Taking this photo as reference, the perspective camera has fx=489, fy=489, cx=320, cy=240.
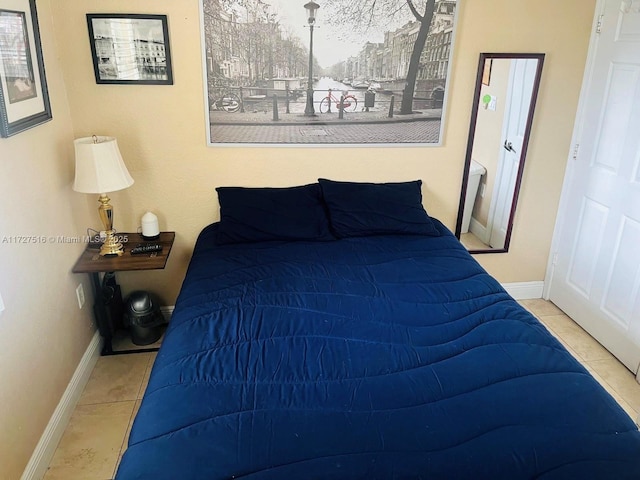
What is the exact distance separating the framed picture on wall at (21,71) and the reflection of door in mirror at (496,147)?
2.28 meters

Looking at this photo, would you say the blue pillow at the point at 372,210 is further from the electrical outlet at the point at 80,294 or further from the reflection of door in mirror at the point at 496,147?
the electrical outlet at the point at 80,294

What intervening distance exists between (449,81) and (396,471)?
2.24 meters

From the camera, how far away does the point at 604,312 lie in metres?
2.92

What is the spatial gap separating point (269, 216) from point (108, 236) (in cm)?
86

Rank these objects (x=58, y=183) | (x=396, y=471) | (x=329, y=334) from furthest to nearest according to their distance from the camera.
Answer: (x=58, y=183)
(x=329, y=334)
(x=396, y=471)

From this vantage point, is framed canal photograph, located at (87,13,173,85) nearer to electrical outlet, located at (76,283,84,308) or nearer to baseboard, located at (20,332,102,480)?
electrical outlet, located at (76,283,84,308)

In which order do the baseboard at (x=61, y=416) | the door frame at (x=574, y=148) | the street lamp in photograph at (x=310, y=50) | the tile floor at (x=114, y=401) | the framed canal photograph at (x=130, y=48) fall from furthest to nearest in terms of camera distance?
1. the door frame at (x=574, y=148)
2. the street lamp in photograph at (x=310, y=50)
3. the framed canal photograph at (x=130, y=48)
4. the tile floor at (x=114, y=401)
5. the baseboard at (x=61, y=416)

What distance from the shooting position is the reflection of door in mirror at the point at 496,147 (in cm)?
287

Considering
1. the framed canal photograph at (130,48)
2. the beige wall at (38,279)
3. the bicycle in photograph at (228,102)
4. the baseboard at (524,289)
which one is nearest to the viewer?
the beige wall at (38,279)

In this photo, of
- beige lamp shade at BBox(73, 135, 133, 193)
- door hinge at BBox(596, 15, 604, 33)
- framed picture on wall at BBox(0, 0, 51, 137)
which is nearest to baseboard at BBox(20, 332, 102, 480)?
beige lamp shade at BBox(73, 135, 133, 193)

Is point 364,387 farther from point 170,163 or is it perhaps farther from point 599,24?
point 599,24

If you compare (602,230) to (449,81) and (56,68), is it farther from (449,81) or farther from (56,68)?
(56,68)

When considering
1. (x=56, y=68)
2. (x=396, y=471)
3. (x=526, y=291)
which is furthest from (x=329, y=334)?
(x=526, y=291)

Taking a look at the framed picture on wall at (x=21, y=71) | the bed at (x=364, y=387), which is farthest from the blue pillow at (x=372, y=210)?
the framed picture on wall at (x=21, y=71)
